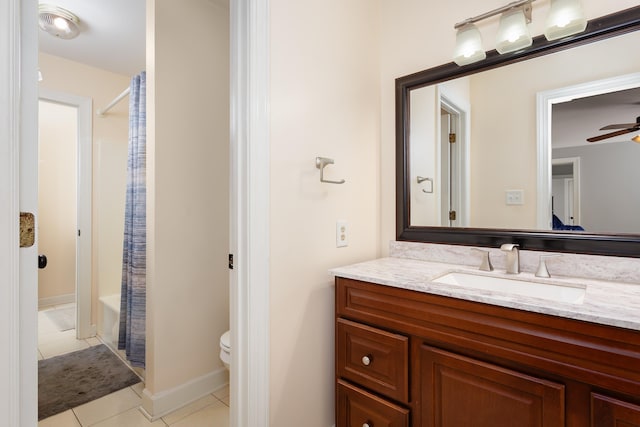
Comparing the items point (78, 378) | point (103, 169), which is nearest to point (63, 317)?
point (78, 378)

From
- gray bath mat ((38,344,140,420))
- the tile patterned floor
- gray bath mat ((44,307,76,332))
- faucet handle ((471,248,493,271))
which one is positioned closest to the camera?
faucet handle ((471,248,493,271))

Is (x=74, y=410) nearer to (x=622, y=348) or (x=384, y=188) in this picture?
(x=384, y=188)

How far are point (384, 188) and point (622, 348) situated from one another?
Answer: 1.20m

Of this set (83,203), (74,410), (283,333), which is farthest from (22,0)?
(83,203)

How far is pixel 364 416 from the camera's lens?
125 cm

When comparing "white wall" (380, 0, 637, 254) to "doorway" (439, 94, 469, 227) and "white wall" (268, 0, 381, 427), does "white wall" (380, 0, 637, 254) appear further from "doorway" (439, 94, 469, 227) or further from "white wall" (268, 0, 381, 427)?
"doorway" (439, 94, 469, 227)

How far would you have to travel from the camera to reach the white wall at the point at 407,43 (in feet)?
4.91

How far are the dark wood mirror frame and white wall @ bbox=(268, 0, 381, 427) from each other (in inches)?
8.1

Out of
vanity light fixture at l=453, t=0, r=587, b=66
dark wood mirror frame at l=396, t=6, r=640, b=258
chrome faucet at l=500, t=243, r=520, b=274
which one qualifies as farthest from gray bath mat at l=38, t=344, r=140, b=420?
vanity light fixture at l=453, t=0, r=587, b=66

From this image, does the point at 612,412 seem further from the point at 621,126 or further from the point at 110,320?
the point at 110,320

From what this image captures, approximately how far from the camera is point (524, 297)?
0.93 meters

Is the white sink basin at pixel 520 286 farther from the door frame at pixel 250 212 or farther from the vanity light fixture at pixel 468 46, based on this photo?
the vanity light fixture at pixel 468 46

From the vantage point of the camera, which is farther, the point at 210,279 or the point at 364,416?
the point at 210,279

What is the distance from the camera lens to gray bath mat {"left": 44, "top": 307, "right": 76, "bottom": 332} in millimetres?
3043
